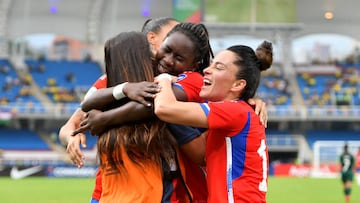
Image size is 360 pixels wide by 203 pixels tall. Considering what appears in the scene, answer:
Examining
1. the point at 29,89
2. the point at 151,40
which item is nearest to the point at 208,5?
the point at 29,89

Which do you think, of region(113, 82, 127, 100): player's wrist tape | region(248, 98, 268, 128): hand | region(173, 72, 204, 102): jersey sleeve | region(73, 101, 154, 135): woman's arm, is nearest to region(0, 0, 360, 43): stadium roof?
region(248, 98, 268, 128): hand

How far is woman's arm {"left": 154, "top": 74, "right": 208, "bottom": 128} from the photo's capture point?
3801 mm

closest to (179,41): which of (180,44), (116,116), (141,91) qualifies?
(180,44)

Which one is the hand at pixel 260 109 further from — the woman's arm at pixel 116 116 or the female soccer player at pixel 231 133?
the woman's arm at pixel 116 116

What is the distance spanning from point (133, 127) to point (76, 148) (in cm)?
45

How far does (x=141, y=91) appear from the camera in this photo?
3.84 m

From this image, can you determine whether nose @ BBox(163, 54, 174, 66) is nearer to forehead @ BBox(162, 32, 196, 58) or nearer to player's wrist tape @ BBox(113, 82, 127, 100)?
forehead @ BBox(162, 32, 196, 58)

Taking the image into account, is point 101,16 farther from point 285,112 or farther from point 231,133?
point 231,133

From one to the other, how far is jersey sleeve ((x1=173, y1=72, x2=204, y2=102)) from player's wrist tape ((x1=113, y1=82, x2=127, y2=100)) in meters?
0.33

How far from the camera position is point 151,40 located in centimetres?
470

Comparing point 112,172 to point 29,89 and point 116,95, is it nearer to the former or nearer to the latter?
point 116,95

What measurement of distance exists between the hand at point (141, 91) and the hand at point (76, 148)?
→ 53 cm

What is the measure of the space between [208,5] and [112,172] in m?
34.8

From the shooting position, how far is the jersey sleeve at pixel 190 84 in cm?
408
